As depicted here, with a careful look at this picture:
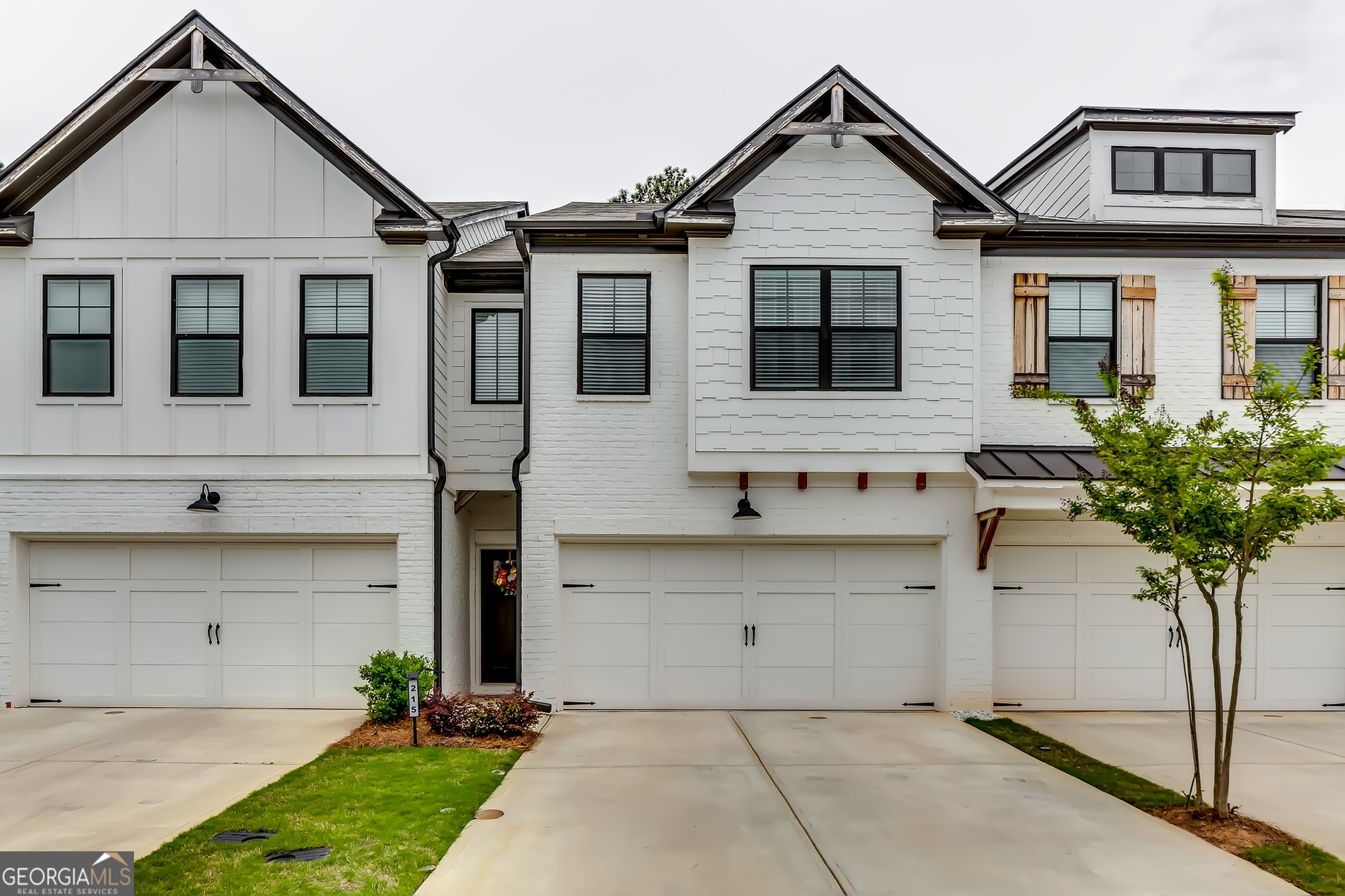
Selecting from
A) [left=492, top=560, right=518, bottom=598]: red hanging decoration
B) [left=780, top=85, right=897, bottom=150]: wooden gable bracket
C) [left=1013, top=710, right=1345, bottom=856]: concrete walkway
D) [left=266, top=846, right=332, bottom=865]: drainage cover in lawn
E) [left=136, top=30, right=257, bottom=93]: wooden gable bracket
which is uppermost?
[left=136, top=30, right=257, bottom=93]: wooden gable bracket

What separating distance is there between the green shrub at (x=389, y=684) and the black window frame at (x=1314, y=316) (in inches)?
446

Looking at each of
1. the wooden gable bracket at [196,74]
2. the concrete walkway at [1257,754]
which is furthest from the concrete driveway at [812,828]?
the wooden gable bracket at [196,74]

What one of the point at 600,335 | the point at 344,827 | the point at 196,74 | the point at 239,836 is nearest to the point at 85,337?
the point at 196,74

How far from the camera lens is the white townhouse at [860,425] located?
1115 cm

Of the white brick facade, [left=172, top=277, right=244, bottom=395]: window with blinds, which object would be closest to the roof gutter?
the white brick facade

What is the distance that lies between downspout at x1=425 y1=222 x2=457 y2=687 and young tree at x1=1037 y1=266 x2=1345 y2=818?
7560 mm

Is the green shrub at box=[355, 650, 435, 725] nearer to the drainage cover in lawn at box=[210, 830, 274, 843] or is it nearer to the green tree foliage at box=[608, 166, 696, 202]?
the drainage cover in lawn at box=[210, 830, 274, 843]

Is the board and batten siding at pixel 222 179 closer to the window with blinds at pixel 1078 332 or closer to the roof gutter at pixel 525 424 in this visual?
the roof gutter at pixel 525 424

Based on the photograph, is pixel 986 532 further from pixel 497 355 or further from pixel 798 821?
pixel 497 355

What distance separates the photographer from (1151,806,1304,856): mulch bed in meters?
6.59

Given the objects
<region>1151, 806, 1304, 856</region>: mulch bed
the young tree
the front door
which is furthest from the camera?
the front door

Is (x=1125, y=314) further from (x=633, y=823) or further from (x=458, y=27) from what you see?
(x=458, y=27)

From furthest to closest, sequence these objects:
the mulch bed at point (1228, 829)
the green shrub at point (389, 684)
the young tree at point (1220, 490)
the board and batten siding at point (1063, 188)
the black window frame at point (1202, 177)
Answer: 1. the board and batten siding at point (1063, 188)
2. the black window frame at point (1202, 177)
3. the green shrub at point (389, 684)
4. the young tree at point (1220, 490)
5. the mulch bed at point (1228, 829)

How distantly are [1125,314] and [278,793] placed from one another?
11128mm
